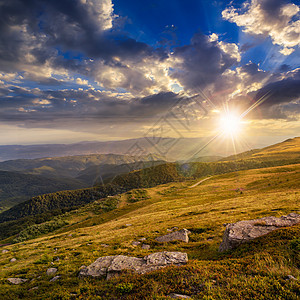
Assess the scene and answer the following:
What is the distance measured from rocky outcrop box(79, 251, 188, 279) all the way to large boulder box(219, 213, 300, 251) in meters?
3.48

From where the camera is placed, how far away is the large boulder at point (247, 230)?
1002cm

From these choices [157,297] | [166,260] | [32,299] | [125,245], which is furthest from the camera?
[125,245]

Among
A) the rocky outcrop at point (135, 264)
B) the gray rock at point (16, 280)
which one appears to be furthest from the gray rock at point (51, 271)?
the rocky outcrop at point (135, 264)

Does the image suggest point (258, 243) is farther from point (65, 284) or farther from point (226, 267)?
point (65, 284)

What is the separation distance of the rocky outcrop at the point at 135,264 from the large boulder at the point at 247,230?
3.48 meters

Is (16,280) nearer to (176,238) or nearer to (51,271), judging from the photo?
(51,271)

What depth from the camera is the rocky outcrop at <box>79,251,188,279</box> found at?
9.05 metres

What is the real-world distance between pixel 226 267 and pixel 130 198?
85.5m

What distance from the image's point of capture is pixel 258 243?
8922 mm

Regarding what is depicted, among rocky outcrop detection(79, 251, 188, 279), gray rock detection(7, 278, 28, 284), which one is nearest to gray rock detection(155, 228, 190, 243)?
rocky outcrop detection(79, 251, 188, 279)

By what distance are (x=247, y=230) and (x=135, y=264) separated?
8.69 meters

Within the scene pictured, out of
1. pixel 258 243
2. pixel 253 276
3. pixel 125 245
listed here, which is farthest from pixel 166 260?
pixel 125 245

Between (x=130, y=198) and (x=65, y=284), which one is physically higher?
(x=65, y=284)

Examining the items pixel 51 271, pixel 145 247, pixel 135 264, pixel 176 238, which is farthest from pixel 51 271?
pixel 176 238
